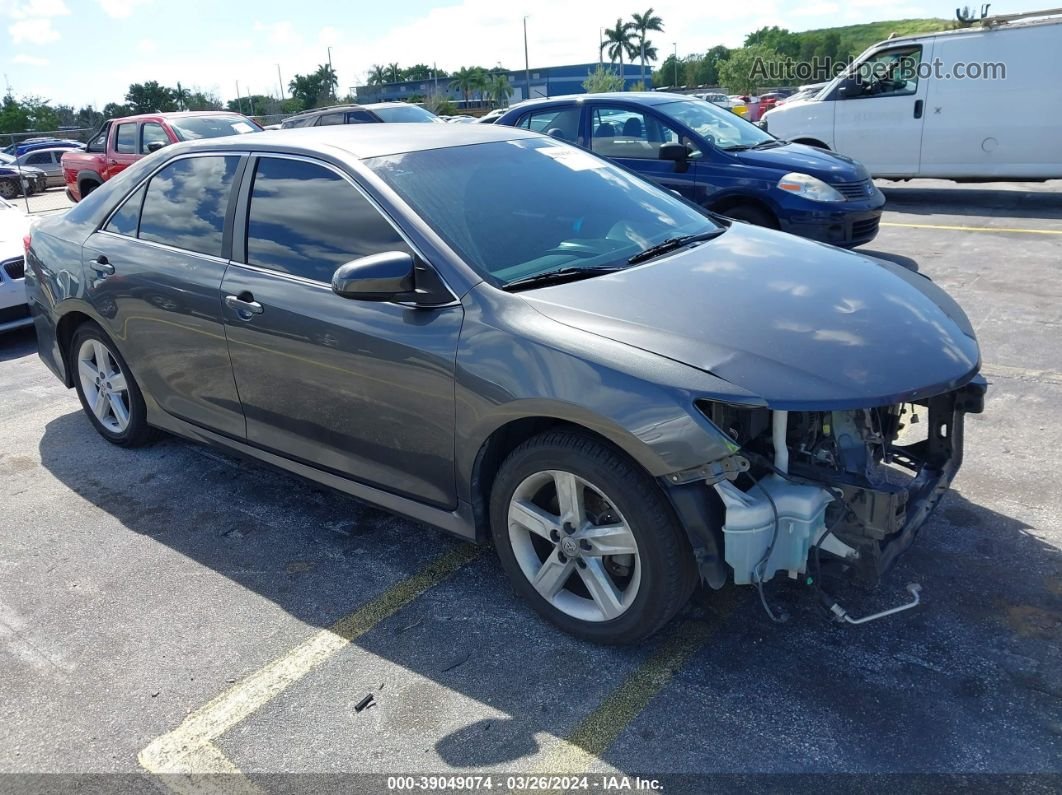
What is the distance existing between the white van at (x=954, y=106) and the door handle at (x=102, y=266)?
9.88 m

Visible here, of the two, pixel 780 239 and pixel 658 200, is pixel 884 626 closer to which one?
pixel 780 239

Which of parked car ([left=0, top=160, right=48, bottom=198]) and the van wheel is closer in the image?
the van wheel

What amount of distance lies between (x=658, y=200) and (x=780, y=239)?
600 mm

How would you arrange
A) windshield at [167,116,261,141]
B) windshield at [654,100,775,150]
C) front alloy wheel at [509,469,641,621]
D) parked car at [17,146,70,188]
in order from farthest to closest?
parked car at [17,146,70,188] → windshield at [167,116,261,141] → windshield at [654,100,775,150] → front alloy wheel at [509,469,641,621]

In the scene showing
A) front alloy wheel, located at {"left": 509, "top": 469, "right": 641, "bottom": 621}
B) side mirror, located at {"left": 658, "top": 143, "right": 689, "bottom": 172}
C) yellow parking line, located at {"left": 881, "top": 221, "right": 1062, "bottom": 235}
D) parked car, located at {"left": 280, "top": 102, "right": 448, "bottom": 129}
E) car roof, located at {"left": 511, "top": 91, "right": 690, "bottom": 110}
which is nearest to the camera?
front alloy wheel, located at {"left": 509, "top": 469, "right": 641, "bottom": 621}

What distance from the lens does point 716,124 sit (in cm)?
852

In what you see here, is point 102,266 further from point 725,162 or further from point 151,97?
point 151,97

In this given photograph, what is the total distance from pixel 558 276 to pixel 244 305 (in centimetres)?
138

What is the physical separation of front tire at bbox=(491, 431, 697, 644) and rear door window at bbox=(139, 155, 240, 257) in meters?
1.88

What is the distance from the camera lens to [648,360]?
2.64 meters

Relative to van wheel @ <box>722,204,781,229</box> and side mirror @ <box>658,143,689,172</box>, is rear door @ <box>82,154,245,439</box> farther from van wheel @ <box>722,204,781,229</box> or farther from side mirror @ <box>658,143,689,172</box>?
van wheel @ <box>722,204,781,229</box>

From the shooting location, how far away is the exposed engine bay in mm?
2576

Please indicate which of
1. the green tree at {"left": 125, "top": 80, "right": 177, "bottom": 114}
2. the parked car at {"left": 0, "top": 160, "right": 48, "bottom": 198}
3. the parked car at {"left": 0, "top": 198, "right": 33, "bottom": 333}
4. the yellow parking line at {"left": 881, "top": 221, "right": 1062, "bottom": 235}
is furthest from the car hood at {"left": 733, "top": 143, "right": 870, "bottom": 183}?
the green tree at {"left": 125, "top": 80, "right": 177, "bottom": 114}

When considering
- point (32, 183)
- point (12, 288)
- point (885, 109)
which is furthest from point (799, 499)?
point (32, 183)
